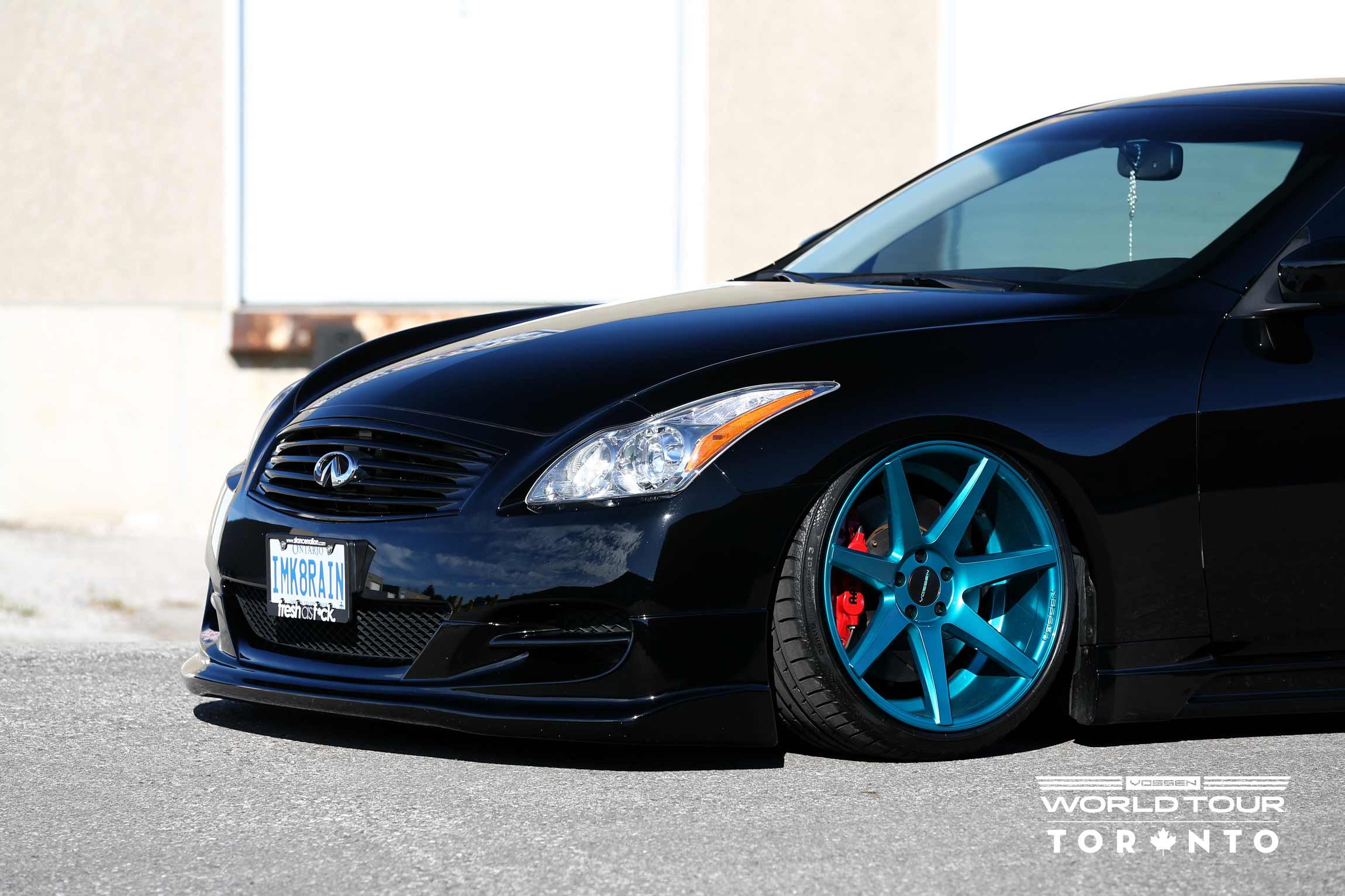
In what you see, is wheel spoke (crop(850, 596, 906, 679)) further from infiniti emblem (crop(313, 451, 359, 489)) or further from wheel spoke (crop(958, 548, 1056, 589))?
infiniti emblem (crop(313, 451, 359, 489))

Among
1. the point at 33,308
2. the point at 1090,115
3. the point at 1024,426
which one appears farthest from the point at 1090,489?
the point at 33,308

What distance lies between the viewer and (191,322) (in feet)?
29.6

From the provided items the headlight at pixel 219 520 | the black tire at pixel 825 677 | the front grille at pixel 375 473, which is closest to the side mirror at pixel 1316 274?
the black tire at pixel 825 677

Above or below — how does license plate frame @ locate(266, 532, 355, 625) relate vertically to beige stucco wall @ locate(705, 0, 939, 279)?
below

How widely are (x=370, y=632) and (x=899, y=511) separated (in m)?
1.10

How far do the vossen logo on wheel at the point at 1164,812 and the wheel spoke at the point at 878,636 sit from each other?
41 cm

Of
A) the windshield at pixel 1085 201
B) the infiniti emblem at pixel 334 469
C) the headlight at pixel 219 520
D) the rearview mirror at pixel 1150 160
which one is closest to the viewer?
the infiniti emblem at pixel 334 469

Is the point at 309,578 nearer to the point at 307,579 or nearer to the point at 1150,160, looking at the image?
the point at 307,579

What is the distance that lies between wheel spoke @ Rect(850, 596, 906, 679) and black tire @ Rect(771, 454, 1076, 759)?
0.18 ft

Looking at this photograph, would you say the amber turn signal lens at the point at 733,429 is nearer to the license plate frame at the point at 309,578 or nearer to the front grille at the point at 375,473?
the front grille at the point at 375,473

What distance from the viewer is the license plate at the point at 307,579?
3.82 metres

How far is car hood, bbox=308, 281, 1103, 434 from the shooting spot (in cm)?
382

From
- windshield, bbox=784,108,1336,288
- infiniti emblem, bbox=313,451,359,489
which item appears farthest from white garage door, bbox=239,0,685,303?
infiniti emblem, bbox=313,451,359,489

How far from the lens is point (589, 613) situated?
144 inches
